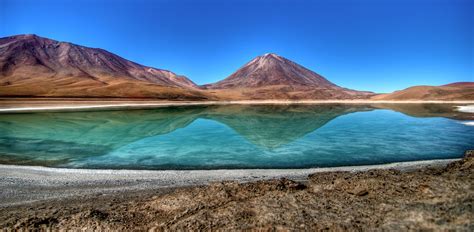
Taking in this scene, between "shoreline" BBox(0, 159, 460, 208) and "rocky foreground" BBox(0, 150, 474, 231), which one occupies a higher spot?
"rocky foreground" BBox(0, 150, 474, 231)

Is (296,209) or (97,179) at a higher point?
(296,209)

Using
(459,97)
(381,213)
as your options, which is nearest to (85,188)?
(381,213)

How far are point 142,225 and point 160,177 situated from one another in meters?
5.50

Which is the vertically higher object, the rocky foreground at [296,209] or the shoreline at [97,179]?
the rocky foreground at [296,209]

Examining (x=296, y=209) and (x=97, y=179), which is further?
(x=97, y=179)

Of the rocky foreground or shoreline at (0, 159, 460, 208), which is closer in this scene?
the rocky foreground

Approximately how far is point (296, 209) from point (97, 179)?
25.9 feet

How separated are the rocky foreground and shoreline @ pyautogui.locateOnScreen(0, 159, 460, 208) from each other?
163cm

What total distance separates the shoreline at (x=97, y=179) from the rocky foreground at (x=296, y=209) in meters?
1.63

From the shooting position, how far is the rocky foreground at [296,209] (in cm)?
496

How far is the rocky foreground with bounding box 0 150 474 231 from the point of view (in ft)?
16.3

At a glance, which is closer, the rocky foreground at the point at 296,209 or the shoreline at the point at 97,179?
the rocky foreground at the point at 296,209

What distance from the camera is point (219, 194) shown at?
6.64m

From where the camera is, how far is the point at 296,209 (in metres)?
5.64
